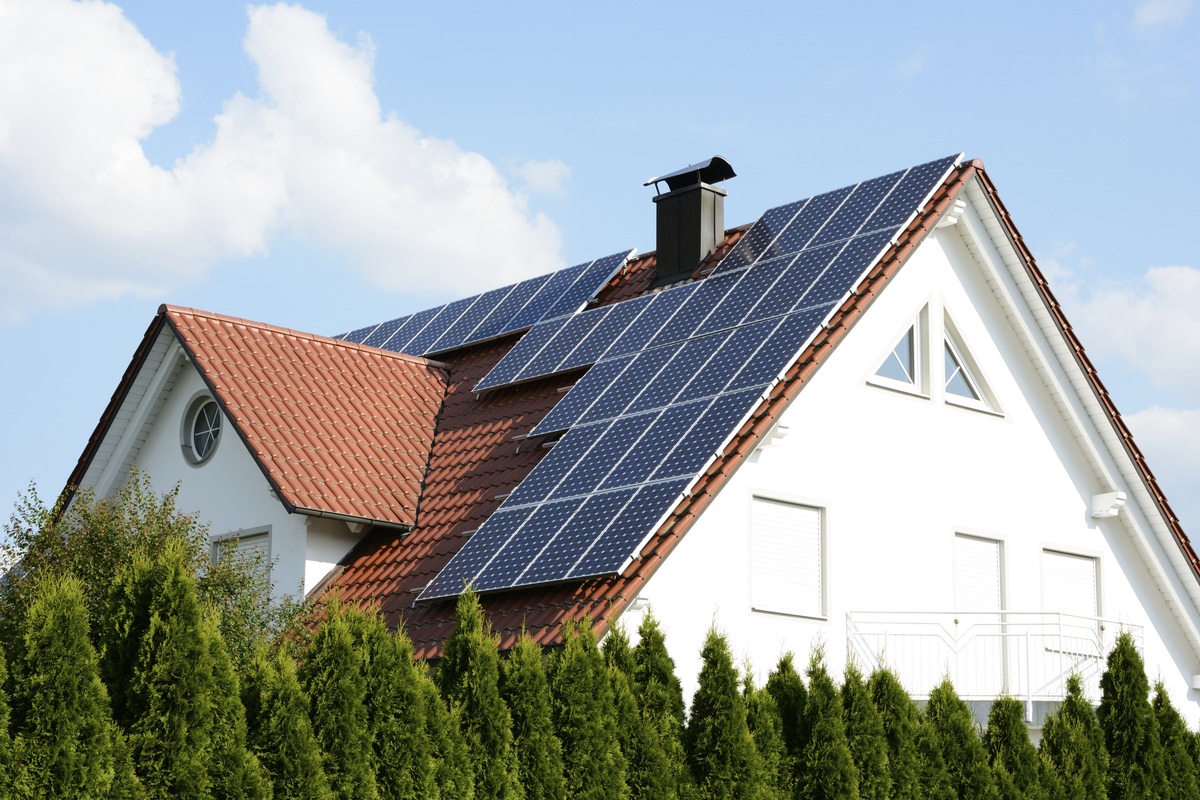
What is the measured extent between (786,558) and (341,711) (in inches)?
286

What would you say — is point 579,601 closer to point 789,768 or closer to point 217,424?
point 789,768

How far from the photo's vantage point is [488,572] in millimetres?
17766

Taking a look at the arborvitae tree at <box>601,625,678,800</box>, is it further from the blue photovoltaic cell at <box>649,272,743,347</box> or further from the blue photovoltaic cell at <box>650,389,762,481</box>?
the blue photovoltaic cell at <box>649,272,743,347</box>

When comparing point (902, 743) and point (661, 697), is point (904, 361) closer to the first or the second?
point (902, 743)

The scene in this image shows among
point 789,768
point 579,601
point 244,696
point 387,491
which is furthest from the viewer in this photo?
point 387,491

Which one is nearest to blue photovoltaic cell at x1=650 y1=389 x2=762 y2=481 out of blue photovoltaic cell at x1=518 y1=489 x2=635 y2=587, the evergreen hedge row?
blue photovoltaic cell at x1=518 y1=489 x2=635 y2=587

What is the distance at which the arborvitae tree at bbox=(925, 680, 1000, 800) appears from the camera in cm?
1588

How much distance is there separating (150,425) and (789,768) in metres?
12.5

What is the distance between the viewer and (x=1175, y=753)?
1759 cm

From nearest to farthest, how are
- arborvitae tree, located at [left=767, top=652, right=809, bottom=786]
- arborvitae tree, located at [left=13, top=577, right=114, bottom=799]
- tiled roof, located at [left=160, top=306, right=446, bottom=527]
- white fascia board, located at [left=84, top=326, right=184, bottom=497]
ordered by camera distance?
arborvitae tree, located at [left=13, top=577, right=114, bottom=799] < arborvitae tree, located at [left=767, top=652, right=809, bottom=786] < tiled roof, located at [left=160, top=306, right=446, bottom=527] < white fascia board, located at [left=84, top=326, right=184, bottom=497]

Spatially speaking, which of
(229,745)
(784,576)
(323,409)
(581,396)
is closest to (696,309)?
(581,396)

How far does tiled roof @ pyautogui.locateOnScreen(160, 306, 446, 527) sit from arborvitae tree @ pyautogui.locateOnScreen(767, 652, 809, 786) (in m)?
6.76

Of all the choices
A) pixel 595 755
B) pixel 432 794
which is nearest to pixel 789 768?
pixel 595 755

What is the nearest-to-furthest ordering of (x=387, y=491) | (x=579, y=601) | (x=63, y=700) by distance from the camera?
(x=63, y=700)
(x=579, y=601)
(x=387, y=491)
